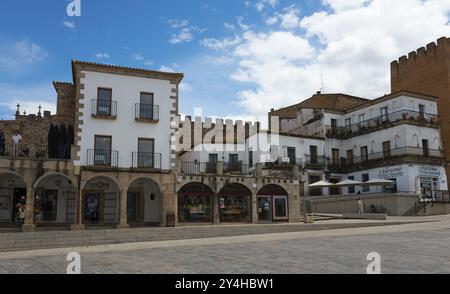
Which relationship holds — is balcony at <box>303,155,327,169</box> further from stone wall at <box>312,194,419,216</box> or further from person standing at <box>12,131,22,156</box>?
person standing at <box>12,131,22,156</box>

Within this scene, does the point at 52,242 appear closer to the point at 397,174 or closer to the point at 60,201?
the point at 60,201

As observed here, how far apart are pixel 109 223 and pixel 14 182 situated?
5593 millimetres

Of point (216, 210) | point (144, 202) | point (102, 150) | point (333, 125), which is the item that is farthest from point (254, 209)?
point (333, 125)

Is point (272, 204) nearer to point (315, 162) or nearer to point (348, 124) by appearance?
point (315, 162)

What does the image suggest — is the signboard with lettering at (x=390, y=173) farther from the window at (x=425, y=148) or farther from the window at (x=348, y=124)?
the window at (x=348, y=124)

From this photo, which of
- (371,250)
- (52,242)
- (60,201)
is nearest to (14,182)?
(60,201)

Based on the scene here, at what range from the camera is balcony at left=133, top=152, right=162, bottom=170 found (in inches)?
974

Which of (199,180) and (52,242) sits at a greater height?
(199,180)

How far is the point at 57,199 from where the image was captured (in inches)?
977

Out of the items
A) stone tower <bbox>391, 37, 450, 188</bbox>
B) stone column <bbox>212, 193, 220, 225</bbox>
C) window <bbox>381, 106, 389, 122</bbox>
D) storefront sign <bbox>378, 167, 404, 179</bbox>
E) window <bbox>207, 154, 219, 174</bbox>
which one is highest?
stone tower <bbox>391, 37, 450, 188</bbox>

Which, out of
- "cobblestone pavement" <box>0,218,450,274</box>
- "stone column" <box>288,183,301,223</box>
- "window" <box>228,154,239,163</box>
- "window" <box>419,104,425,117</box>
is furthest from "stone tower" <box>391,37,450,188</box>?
"cobblestone pavement" <box>0,218,450,274</box>

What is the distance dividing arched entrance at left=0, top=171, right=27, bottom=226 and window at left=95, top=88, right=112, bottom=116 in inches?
224

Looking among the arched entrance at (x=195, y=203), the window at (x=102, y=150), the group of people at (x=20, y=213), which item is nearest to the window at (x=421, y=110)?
the arched entrance at (x=195, y=203)
